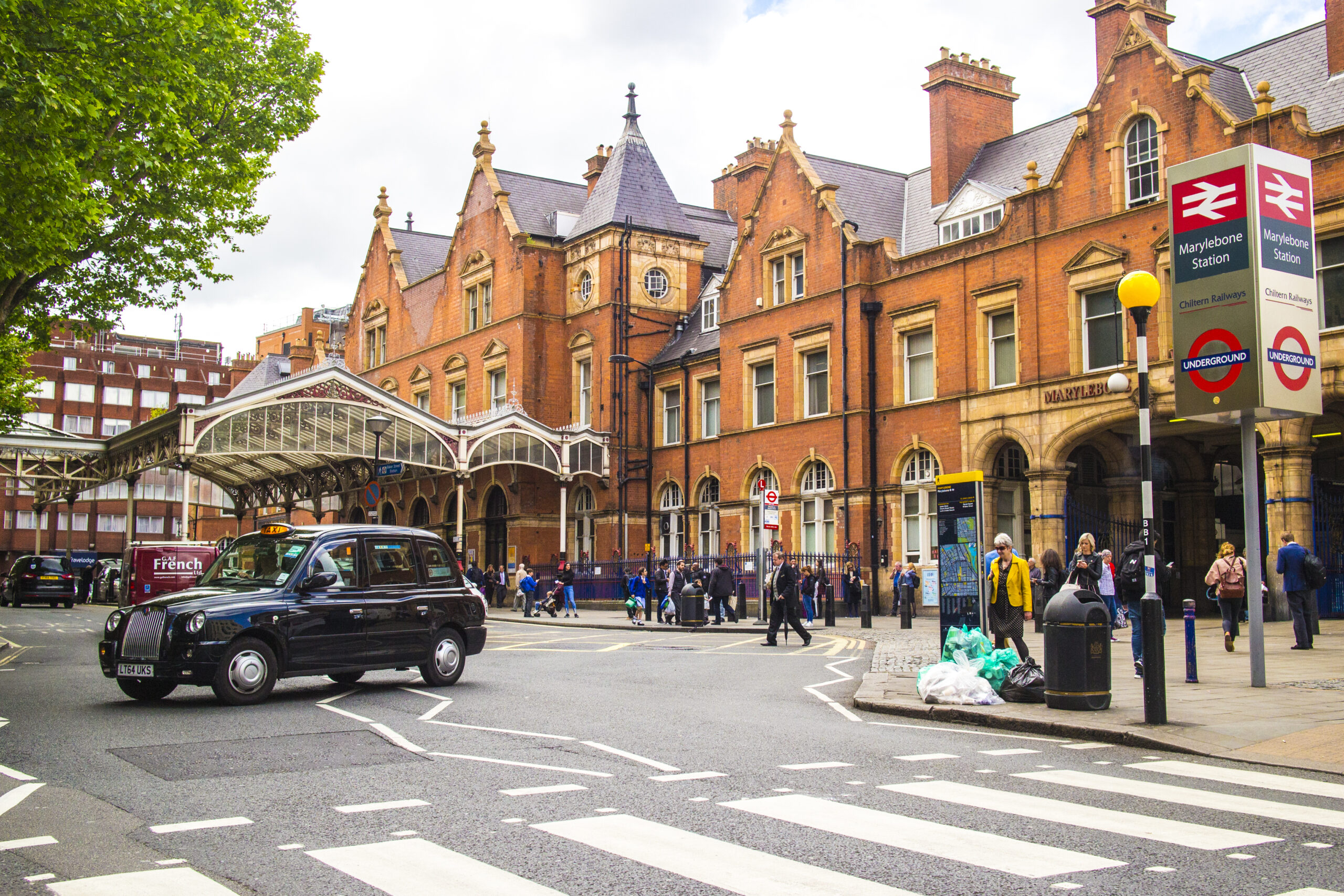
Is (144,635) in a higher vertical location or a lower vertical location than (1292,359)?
lower

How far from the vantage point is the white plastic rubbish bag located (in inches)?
482

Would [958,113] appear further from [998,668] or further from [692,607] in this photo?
[998,668]

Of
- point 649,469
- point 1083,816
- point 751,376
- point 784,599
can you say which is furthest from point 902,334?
point 1083,816

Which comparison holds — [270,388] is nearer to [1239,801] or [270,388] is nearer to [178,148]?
[178,148]

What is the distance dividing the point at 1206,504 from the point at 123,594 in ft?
88.3

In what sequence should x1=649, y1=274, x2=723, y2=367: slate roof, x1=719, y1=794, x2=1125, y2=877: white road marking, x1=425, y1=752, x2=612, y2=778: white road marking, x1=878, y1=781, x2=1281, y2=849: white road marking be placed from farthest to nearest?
1. x1=649, y1=274, x2=723, y2=367: slate roof
2. x1=425, y1=752, x2=612, y2=778: white road marking
3. x1=878, y1=781, x2=1281, y2=849: white road marking
4. x1=719, y1=794, x2=1125, y2=877: white road marking

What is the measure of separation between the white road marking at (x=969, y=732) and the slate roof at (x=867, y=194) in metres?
26.4

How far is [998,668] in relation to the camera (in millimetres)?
12836

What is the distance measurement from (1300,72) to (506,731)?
25528mm

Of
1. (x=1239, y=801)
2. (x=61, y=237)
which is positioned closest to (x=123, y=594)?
(x=61, y=237)

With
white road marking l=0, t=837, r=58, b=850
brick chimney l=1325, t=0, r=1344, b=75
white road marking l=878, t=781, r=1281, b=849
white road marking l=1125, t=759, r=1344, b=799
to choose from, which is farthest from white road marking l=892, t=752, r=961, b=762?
brick chimney l=1325, t=0, r=1344, b=75

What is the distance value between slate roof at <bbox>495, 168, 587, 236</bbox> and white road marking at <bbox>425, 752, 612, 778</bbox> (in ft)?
130

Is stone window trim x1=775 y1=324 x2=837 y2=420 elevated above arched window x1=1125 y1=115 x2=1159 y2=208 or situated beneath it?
situated beneath

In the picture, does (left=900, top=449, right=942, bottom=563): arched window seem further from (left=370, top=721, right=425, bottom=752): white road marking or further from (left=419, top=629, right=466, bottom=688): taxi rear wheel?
(left=370, top=721, right=425, bottom=752): white road marking
